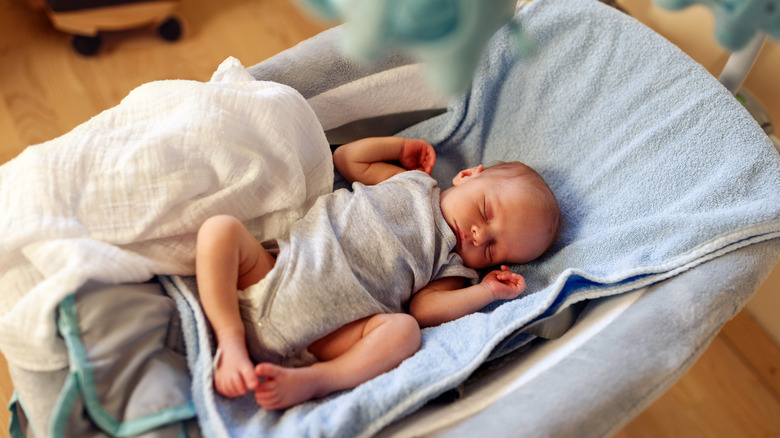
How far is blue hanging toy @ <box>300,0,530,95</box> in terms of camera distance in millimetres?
410

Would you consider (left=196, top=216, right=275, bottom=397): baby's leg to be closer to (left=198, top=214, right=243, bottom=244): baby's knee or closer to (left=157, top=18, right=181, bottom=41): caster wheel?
(left=198, top=214, right=243, bottom=244): baby's knee

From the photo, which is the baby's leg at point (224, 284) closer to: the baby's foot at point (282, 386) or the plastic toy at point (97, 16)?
the baby's foot at point (282, 386)

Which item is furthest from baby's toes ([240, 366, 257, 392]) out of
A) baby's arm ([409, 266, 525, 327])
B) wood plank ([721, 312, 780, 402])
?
wood plank ([721, 312, 780, 402])

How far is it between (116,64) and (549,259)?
1.39m

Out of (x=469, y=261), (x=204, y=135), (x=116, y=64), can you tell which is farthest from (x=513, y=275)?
(x=116, y=64)

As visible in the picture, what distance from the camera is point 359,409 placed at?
2.51 ft

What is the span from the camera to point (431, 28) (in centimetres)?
42

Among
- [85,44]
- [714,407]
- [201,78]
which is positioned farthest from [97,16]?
[714,407]

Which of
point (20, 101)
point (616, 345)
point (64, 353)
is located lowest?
point (20, 101)

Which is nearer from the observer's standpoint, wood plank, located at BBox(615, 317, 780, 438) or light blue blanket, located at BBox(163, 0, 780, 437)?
light blue blanket, located at BBox(163, 0, 780, 437)

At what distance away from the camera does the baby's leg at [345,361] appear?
79 centimetres

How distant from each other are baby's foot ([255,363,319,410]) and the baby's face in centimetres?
37

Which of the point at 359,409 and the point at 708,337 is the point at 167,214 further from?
the point at 708,337

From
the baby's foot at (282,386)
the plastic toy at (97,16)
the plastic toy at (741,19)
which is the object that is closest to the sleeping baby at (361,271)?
the baby's foot at (282,386)
